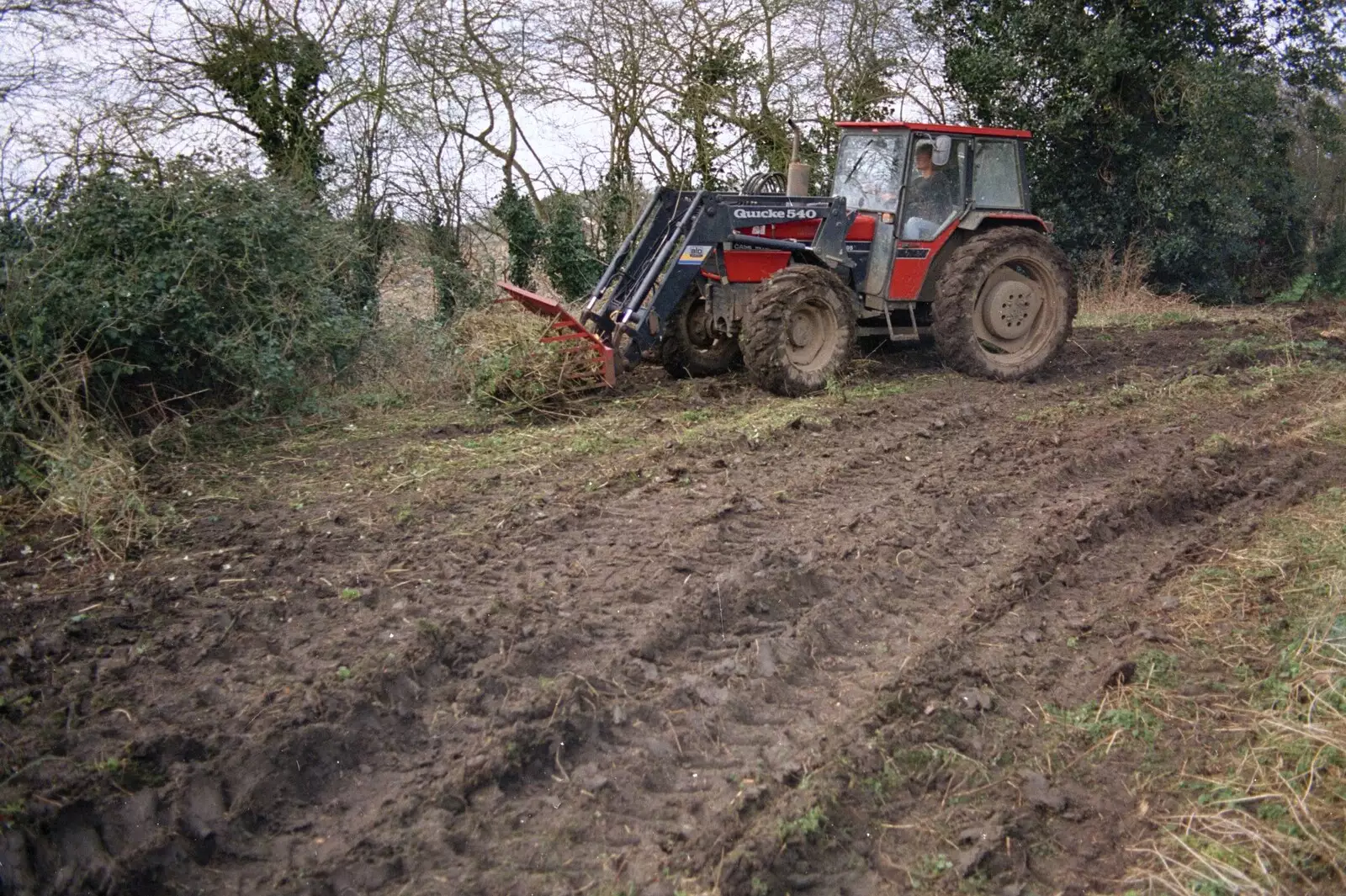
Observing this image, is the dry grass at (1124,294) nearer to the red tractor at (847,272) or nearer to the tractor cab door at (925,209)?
the red tractor at (847,272)

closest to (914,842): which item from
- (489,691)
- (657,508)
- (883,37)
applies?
(489,691)

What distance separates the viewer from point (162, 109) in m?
11.3

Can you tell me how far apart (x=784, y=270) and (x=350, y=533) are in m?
4.49

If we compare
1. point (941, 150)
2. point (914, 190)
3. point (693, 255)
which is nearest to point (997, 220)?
point (914, 190)

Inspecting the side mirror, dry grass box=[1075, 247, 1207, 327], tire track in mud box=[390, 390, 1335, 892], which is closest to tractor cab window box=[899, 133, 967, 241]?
the side mirror

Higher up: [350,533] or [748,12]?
[748,12]

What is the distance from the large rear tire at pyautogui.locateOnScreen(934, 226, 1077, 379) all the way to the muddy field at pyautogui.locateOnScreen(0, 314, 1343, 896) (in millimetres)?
2457

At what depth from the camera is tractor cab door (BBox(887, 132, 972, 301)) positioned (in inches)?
361

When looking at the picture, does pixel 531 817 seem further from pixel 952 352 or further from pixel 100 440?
pixel 952 352

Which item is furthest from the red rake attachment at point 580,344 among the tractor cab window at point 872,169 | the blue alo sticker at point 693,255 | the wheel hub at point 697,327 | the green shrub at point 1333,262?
the green shrub at point 1333,262

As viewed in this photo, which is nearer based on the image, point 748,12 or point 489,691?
point 489,691

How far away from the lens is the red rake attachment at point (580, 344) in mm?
7859

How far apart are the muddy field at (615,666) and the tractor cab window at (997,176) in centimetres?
350

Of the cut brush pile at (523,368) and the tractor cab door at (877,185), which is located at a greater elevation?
the tractor cab door at (877,185)
